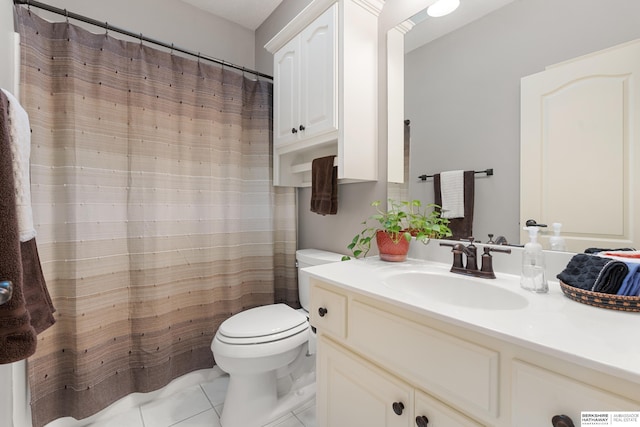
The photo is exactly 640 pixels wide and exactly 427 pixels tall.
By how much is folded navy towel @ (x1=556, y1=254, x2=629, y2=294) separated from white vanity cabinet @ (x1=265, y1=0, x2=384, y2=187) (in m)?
0.84

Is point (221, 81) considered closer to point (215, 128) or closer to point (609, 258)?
point (215, 128)

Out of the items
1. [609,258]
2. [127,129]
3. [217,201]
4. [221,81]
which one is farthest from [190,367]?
[609,258]

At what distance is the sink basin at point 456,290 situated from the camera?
0.85 m

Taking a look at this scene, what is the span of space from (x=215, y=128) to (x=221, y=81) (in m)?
0.31

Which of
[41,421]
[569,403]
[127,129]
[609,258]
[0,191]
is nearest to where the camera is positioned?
[569,403]

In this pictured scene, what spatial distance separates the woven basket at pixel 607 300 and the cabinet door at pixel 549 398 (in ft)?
1.02

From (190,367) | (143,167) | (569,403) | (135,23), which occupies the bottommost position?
(190,367)

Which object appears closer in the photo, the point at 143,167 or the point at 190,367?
the point at 143,167

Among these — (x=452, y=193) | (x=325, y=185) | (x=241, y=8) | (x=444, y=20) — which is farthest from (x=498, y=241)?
(x=241, y=8)

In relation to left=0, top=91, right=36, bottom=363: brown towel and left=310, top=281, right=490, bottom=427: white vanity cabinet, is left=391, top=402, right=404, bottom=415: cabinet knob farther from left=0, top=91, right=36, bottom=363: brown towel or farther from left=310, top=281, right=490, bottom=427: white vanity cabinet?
left=0, top=91, right=36, bottom=363: brown towel

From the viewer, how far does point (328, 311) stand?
3.17ft

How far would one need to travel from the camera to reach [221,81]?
1.77 metres

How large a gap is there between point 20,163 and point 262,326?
3.45ft

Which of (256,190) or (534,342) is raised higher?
(256,190)
